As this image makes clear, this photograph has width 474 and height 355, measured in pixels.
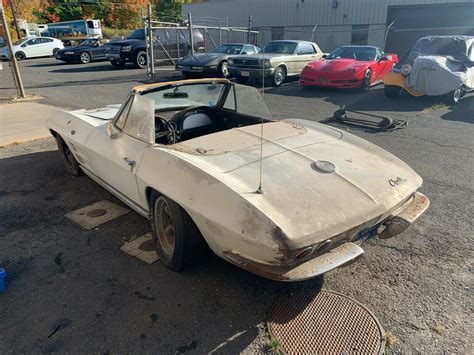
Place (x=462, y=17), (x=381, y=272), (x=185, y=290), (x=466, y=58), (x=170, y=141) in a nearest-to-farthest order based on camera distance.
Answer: (x=185, y=290), (x=381, y=272), (x=170, y=141), (x=466, y=58), (x=462, y=17)

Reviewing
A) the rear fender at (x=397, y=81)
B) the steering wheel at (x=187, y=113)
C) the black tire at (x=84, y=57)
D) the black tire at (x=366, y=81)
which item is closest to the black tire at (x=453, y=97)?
the rear fender at (x=397, y=81)

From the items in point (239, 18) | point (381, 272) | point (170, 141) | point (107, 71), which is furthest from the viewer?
point (239, 18)

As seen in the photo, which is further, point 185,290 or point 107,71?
point 107,71

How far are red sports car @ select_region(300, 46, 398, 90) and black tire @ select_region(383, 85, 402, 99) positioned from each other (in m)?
0.99

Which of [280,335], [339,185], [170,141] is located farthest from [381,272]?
[170,141]

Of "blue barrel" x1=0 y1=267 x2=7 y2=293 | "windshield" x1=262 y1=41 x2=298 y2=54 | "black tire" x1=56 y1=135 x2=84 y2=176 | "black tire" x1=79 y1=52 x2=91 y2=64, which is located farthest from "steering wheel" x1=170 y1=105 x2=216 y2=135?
"black tire" x1=79 y1=52 x2=91 y2=64

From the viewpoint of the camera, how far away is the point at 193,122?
3.77 metres

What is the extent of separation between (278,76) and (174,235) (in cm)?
1087

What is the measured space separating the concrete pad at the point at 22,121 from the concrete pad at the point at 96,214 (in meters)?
3.48

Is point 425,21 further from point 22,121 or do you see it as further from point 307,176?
point 307,176

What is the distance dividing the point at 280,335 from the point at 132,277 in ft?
3.95

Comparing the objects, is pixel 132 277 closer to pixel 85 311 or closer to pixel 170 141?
pixel 85 311

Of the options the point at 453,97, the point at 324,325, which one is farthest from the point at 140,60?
the point at 324,325

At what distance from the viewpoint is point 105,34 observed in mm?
39562
